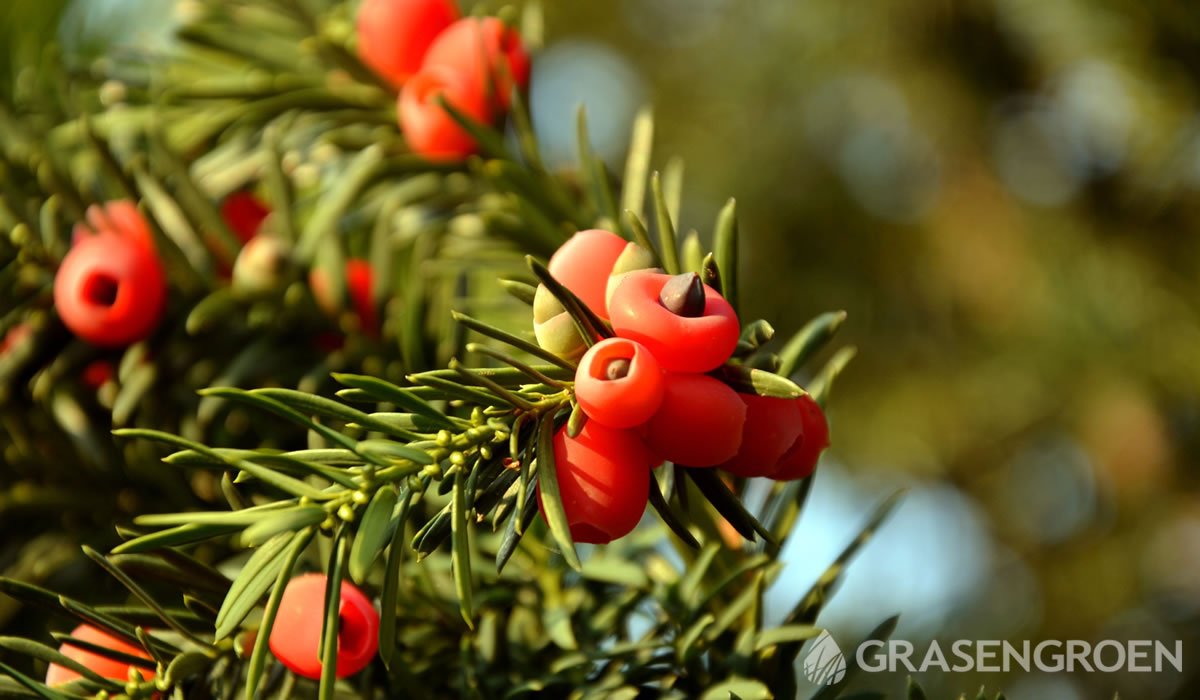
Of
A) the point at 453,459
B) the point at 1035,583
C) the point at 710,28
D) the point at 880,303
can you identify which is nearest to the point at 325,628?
the point at 453,459

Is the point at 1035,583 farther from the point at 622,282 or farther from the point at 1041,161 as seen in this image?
the point at 622,282

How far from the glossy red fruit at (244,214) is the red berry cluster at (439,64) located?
101 mm

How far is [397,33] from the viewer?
2.08ft

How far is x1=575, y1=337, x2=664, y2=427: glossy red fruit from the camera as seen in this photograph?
12.9 inches

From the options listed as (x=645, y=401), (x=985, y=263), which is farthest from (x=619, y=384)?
(x=985, y=263)

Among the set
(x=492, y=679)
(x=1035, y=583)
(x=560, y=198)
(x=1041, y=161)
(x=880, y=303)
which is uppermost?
(x=560, y=198)

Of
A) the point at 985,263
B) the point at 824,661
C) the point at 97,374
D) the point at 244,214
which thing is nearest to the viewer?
the point at 824,661

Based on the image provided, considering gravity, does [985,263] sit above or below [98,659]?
below

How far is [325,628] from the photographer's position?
0.33 metres

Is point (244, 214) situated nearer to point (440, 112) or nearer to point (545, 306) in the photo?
point (440, 112)

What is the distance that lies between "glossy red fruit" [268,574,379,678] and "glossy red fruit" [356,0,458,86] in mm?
348

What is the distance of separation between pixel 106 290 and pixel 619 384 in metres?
0.31

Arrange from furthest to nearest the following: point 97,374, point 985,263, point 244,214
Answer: point 985,263, point 244,214, point 97,374

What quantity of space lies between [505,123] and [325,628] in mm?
377
